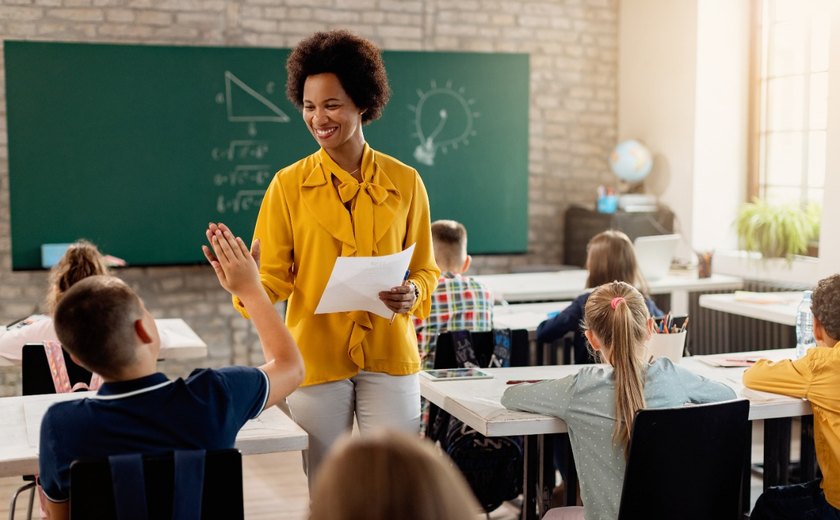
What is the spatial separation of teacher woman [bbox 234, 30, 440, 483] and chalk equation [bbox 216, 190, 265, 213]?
3703 millimetres

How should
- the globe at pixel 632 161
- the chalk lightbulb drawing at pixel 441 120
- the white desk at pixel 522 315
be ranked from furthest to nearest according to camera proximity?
the globe at pixel 632 161 < the chalk lightbulb drawing at pixel 441 120 < the white desk at pixel 522 315

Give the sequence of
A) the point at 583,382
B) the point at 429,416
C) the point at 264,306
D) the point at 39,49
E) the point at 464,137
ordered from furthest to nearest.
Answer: the point at 464,137, the point at 39,49, the point at 429,416, the point at 583,382, the point at 264,306

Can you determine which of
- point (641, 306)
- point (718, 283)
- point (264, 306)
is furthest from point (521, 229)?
point (264, 306)

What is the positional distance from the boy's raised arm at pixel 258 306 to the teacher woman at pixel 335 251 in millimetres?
467

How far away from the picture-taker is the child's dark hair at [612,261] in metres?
3.94

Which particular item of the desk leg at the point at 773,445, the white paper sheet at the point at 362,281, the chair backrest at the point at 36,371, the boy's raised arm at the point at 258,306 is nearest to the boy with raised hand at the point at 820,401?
the desk leg at the point at 773,445

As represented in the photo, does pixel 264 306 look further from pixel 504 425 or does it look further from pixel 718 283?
pixel 718 283

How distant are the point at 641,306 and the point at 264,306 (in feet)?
3.63

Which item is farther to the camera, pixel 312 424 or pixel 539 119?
pixel 539 119

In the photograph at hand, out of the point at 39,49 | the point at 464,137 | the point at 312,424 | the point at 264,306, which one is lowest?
the point at 312,424

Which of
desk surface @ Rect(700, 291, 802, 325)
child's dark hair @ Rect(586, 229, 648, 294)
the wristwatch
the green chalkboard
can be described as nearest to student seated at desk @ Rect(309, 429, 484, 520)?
the wristwatch

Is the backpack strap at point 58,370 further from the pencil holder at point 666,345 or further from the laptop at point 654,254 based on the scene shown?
the laptop at point 654,254

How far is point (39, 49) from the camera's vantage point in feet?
18.9

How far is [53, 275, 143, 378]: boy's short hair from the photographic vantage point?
176 cm
